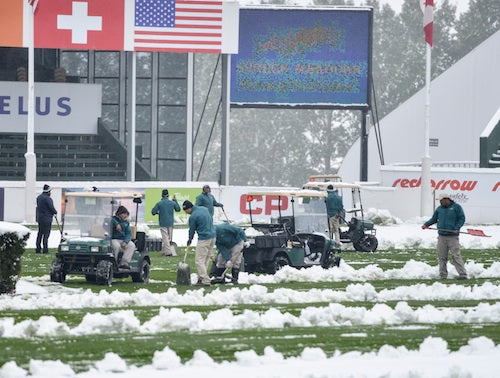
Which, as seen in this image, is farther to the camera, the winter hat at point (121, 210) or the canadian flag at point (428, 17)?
the canadian flag at point (428, 17)

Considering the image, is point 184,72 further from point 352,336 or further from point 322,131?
point 322,131

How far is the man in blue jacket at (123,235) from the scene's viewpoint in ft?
80.9

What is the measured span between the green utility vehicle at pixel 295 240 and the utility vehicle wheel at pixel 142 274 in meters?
2.26

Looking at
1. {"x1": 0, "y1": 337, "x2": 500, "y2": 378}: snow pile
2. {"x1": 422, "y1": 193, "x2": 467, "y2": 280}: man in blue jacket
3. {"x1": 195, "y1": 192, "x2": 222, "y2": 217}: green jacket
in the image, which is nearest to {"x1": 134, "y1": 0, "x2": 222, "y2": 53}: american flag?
{"x1": 195, "y1": 192, "x2": 222, "y2": 217}: green jacket

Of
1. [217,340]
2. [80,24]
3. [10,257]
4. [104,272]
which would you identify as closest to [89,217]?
[104,272]

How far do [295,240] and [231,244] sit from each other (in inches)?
119

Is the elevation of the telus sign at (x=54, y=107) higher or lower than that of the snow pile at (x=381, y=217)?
higher

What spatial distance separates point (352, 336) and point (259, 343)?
49.7 inches

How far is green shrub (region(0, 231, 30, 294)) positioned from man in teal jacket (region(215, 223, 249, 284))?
4.18 metres

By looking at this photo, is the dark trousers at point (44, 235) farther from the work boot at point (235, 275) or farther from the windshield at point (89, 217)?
the work boot at point (235, 275)

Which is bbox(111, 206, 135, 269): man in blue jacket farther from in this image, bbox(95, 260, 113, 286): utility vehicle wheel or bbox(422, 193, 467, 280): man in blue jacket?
bbox(422, 193, 467, 280): man in blue jacket

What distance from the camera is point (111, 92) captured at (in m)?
60.6

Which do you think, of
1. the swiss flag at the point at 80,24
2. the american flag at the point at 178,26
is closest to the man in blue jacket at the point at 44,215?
the swiss flag at the point at 80,24


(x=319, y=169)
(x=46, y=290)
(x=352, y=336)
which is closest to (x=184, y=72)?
(x=46, y=290)
